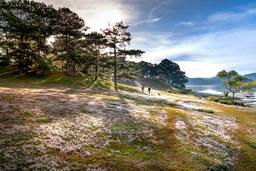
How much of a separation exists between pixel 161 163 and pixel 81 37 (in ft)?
281

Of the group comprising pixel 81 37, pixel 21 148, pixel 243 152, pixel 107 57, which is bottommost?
pixel 243 152

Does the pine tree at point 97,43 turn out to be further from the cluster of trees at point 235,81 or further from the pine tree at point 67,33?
the cluster of trees at point 235,81

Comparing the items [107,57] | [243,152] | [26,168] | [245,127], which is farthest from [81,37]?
[26,168]

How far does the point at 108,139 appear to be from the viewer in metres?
38.8

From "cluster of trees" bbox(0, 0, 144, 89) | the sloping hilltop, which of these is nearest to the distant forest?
"cluster of trees" bbox(0, 0, 144, 89)

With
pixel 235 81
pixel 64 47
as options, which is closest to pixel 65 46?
pixel 64 47

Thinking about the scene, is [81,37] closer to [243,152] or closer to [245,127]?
[245,127]

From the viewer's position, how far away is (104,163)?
31203mm

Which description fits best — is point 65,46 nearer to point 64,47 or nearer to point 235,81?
point 64,47

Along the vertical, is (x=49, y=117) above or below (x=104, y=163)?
above

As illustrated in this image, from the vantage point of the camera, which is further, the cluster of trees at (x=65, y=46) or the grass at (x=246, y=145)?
the cluster of trees at (x=65, y=46)

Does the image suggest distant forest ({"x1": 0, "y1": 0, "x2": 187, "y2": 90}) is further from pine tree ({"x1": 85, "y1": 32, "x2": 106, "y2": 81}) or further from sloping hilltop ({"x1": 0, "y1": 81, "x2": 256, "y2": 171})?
sloping hilltop ({"x1": 0, "y1": 81, "x2": 256, "y2": 171})

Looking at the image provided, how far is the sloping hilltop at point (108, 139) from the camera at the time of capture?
31.0 meters

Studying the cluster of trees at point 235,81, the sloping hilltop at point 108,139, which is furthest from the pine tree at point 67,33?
the cluster of trees at point 235,81
